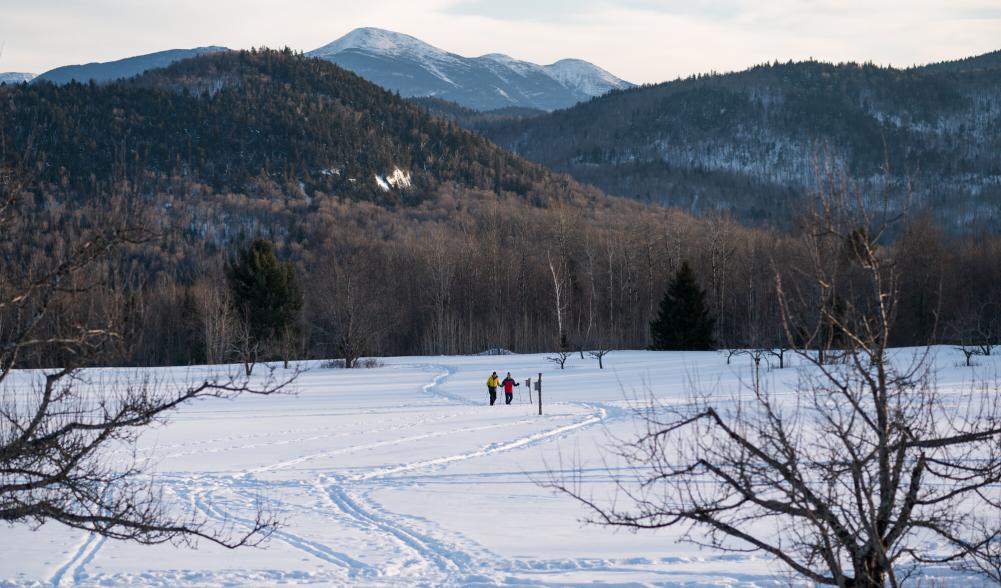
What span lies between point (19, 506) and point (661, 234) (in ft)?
265

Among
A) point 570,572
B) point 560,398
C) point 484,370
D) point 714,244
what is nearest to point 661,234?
point 714,244

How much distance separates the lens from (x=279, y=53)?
16688 cm

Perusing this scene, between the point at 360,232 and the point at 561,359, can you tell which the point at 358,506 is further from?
the point at 360,232

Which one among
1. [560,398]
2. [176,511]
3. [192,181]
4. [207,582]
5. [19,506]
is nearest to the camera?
[19,506]

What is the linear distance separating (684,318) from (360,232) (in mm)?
60909

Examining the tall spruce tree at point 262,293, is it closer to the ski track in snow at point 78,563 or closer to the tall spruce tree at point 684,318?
the tall spruce tree at point 684,318

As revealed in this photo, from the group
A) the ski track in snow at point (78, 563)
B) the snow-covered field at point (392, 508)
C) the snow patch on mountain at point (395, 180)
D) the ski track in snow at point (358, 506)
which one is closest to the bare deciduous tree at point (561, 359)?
the snow-covered field at point (392, 508)

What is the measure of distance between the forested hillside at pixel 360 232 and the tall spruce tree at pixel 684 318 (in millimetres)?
4375

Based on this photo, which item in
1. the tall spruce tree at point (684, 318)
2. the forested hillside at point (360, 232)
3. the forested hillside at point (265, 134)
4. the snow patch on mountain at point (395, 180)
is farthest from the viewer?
the snow patch on mountain at point (395, 180)

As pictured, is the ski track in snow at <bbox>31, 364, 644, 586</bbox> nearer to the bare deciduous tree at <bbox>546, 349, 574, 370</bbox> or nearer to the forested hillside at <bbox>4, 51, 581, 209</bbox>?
the bare deciduous tree at <bbox>546, 349, 574, 370</bbox>

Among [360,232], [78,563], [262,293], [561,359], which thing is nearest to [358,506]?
[78,563]

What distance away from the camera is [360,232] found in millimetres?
111500

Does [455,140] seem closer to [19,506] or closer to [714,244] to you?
[714,244]

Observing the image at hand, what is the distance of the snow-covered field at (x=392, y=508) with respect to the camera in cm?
1113
